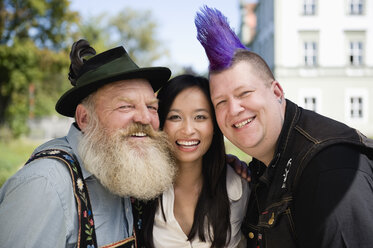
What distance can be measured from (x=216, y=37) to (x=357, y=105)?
26.9 meters

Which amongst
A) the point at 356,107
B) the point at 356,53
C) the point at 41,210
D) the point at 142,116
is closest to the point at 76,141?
the point at 142,116

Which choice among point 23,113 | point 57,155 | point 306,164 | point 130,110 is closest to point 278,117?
point 306,164

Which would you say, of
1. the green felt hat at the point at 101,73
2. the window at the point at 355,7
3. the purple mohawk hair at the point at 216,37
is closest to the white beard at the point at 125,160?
the green felt hat at the point at 101,73

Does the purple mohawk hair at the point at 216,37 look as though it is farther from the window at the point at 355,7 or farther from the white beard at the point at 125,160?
the window at the point at 355,7

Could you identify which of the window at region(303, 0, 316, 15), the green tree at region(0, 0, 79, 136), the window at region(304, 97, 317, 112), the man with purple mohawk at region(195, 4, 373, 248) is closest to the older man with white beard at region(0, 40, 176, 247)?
the man with purple mohawk at region(195, 4, 373, 248)

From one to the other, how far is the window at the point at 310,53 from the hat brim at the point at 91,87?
26232 mm

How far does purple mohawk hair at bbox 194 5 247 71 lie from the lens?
110 inches

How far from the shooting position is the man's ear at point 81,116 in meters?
2.80

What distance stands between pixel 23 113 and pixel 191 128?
75.9ft

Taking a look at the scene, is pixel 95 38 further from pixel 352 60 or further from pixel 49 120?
pixel 352 60

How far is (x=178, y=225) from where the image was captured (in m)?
3.12

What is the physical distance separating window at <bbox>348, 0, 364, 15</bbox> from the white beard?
28.5 m

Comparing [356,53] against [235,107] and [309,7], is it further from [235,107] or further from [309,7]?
[235,107]

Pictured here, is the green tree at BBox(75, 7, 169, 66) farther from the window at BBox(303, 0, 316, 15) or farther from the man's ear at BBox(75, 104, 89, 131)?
the man's ear at BBox(75, 104, 89, 131)
